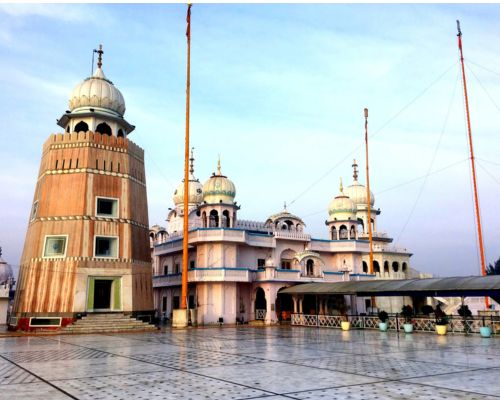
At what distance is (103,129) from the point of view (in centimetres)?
3675

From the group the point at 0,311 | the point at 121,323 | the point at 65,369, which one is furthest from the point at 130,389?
the point at 0,311

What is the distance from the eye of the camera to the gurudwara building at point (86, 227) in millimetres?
30531

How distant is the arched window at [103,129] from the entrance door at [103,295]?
11.4 m

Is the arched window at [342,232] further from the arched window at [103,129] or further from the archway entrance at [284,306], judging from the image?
the arched window at [103,129]

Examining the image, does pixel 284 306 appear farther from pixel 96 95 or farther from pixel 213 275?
pixel 96 95

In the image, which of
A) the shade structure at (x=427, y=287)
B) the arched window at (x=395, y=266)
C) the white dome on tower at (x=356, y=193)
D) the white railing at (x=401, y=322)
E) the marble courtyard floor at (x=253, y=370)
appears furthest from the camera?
the white dome on tower at (x=356, y=193)

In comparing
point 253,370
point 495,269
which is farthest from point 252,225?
point 495,269

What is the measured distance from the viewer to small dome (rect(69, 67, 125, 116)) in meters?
35.5

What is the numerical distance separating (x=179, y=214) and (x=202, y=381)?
40506mm

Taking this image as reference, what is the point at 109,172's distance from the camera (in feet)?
110

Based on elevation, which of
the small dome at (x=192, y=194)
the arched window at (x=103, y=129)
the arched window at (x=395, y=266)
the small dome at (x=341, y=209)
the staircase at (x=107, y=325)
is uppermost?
the arched window at (x=103, y=129)

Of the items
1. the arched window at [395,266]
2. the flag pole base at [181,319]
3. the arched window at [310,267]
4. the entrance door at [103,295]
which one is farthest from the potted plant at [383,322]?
the arched window at [395,266]

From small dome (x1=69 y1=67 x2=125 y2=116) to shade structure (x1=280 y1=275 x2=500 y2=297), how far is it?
66.8 ft

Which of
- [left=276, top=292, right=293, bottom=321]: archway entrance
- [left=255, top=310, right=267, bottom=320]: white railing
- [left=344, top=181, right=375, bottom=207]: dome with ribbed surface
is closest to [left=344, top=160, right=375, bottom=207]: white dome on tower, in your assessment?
[left=344, top=181, right=375, bottom=207]: dome with ribbed surface
